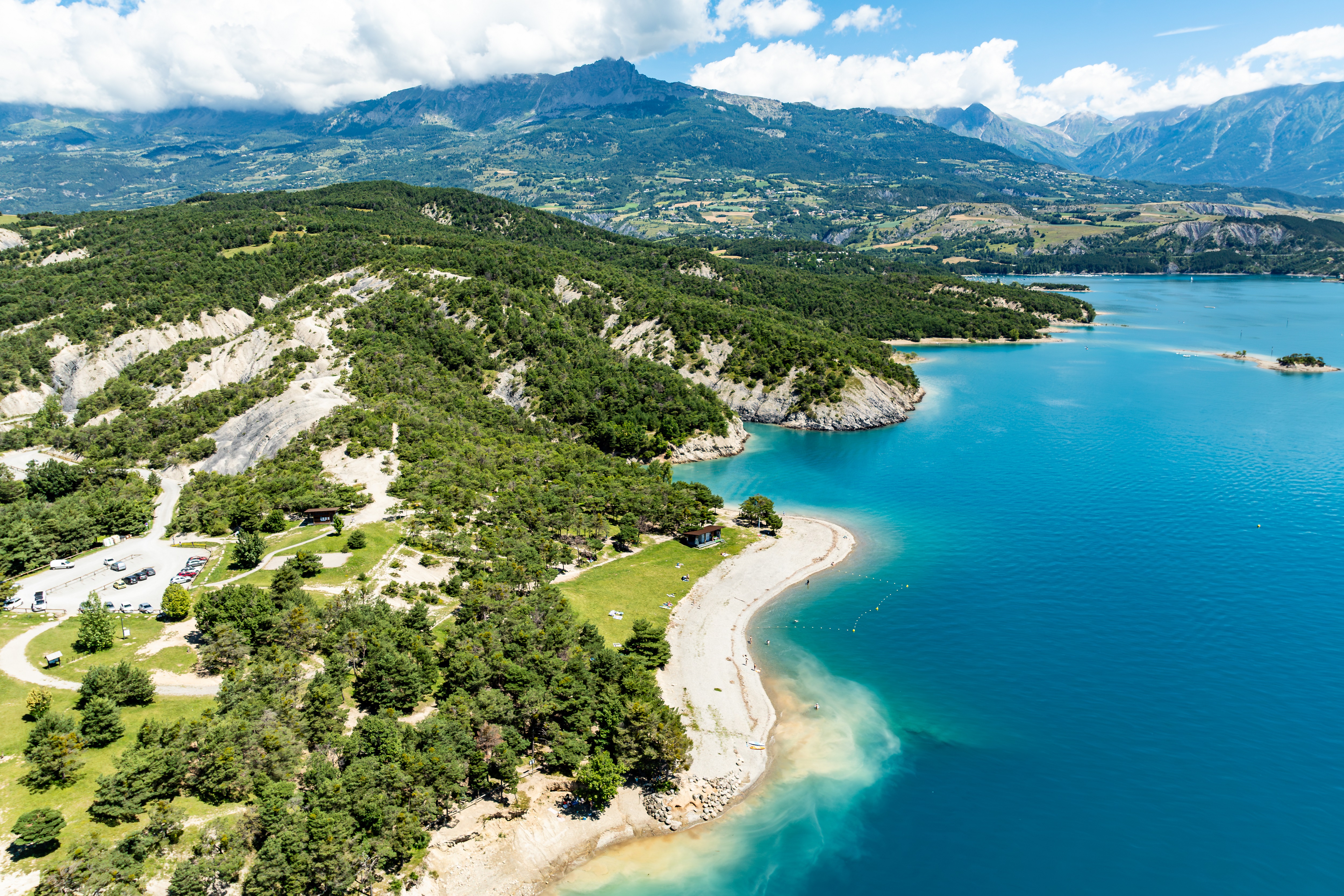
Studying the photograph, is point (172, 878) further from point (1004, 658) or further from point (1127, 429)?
point (1127, 429)

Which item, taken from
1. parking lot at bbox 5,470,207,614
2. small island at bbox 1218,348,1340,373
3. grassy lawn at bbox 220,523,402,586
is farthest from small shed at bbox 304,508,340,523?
small island at bbox 1218,348,1340,373

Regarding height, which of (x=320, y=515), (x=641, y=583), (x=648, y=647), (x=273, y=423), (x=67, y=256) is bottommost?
(x=641, y=583)

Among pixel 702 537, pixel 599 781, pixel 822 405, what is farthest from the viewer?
pixel 822 405

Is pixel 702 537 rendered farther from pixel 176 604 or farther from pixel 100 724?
pixel 100 724

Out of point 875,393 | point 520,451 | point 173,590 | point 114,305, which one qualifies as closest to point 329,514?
point 173,590

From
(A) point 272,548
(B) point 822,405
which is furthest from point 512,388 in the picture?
(B) point 822,405

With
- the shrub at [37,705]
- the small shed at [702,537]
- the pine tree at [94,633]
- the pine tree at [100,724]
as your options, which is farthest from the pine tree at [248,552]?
the small shed at [702,537]

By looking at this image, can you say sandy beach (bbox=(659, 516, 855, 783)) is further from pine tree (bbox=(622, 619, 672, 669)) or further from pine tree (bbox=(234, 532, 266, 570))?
pine tree (bbox=(234, 532, 266, 570))

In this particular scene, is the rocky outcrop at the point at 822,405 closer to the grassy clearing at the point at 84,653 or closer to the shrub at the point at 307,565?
the shrub at the point at 307,565
